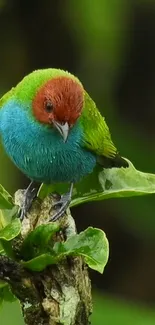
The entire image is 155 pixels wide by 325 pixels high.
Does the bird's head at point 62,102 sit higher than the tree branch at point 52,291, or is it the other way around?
the bird's head at point 62,102

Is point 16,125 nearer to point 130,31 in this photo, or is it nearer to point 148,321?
point 148,321

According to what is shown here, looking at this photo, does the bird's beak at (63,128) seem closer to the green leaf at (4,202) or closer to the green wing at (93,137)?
the green wing at (93,137)

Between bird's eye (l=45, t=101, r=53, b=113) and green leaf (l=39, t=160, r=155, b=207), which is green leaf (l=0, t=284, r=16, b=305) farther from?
bird's eye (l=45, t=101, r=53, b=113)

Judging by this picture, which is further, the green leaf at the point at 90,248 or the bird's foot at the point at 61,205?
the bird's foot at the point at 61,205

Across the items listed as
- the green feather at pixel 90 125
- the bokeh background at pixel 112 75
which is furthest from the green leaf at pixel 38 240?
the bokeh background at pixel 112 75

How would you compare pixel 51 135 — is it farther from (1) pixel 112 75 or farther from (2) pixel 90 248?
(1) pixel 112 75

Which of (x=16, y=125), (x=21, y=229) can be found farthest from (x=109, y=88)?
(x=21, y=229)

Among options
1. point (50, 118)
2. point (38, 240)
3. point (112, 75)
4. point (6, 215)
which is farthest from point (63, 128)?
point (112, 75)

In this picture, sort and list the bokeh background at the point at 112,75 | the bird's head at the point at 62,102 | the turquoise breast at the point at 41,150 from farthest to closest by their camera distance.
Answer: the bokeh background at the point at 112,75 → the turquoise breast at the point at 41,150 → the bird's head at the point at 62,102
